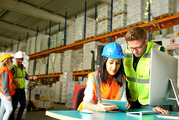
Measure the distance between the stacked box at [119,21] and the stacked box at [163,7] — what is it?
120cm

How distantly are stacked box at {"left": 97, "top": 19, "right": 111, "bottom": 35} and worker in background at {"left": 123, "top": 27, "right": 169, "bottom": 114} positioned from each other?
540 cm

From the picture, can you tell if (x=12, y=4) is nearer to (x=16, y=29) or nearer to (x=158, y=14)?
(x=16, y=29)

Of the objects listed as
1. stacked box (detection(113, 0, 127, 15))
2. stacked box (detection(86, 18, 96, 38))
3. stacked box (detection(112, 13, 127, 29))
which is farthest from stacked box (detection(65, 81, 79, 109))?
stacked box (detection(113, 0, 127, 15))

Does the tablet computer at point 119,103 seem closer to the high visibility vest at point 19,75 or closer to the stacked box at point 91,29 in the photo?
the high visibility vest at point 19,75

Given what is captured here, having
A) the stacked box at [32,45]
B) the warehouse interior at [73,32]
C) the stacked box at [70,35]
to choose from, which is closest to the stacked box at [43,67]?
the warehouse interior at [73,32]

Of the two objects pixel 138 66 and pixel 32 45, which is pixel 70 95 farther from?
pixel 138 66

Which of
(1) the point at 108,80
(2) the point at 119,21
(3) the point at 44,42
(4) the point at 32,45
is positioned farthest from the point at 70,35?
(1) the point at 108,80

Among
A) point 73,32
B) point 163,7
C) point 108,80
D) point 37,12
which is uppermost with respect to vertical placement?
point 37,12

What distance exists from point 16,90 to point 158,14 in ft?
15.2

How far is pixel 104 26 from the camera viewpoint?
781 cm

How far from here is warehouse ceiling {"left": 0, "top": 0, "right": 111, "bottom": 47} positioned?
10.7 metres

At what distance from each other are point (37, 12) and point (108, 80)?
10328 millimetres

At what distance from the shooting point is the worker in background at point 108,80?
1.97m

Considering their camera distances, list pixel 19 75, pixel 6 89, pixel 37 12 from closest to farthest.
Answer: pixel 6 89, pixel 19 75, pixel 37 12
